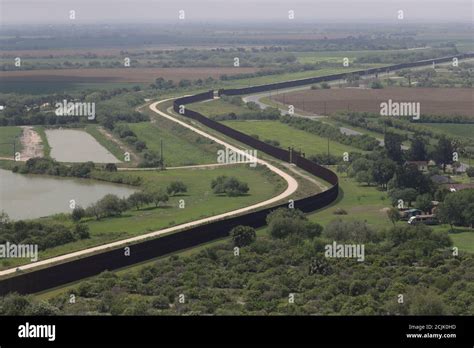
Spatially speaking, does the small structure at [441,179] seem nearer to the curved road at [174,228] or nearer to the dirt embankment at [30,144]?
the curved road at [174,228]

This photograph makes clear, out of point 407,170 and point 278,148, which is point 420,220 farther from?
point 278,148

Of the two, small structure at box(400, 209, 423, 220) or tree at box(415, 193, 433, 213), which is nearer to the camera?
small structure at box(400, 209, 423, 220)

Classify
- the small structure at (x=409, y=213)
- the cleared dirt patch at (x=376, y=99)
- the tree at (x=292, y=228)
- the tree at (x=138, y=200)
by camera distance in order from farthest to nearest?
1. the cleared dirt patch at (x=376, y=99)
2. the tree at (x=138, y=200)
3. the small structure at (x=409, y=213)
4. the tree at (x=292, y=228)


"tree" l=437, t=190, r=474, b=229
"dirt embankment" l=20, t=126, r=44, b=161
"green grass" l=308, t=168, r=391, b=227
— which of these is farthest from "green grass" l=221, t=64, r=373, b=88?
"tree" l=437, t=190, r=474, b=229

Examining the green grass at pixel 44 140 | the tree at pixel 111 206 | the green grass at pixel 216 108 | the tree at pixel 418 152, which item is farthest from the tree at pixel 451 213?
the green grass at pixel 216 108

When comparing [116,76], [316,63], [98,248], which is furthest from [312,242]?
[316,63]

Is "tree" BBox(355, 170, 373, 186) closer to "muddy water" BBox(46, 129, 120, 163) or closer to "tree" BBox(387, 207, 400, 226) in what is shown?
"tree" BBox(387, 207, 400, 226)
